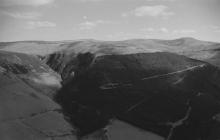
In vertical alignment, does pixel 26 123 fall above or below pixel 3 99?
below

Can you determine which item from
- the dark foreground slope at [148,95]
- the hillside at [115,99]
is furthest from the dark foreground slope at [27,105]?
the dark foreground slope at [148,95]

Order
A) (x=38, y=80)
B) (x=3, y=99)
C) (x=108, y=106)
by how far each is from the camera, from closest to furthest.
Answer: (x=3, y=99) → (x=108, y=106) → (x=38, y=80)

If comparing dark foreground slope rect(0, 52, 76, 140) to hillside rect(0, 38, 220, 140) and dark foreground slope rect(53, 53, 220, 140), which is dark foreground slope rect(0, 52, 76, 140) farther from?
dark foreground slope rect(53, 53, 220, 140)

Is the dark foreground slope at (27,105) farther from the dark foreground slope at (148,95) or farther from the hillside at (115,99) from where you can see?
the dark foreground slope at (148,95)

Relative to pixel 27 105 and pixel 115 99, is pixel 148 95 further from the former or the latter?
pixel 27 105

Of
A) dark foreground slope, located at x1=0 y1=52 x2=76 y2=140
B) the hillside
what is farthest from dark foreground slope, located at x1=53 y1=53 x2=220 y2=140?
dark foreground slope, located at x1=0 y1=52 x2=76 y2=140

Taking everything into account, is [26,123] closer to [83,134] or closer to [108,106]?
[83,134]

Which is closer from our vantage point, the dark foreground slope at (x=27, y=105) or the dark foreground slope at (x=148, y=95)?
the dark foreground slope at (x=27, y=105)

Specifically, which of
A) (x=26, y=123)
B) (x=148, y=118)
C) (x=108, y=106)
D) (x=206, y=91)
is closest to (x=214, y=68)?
(x=206, y=91)

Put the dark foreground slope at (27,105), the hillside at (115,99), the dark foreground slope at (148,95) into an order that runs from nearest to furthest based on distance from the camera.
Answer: the dark foreground slope at (27,105)
the hillside at (115,99)
the dark foreground slope at (148,95)
